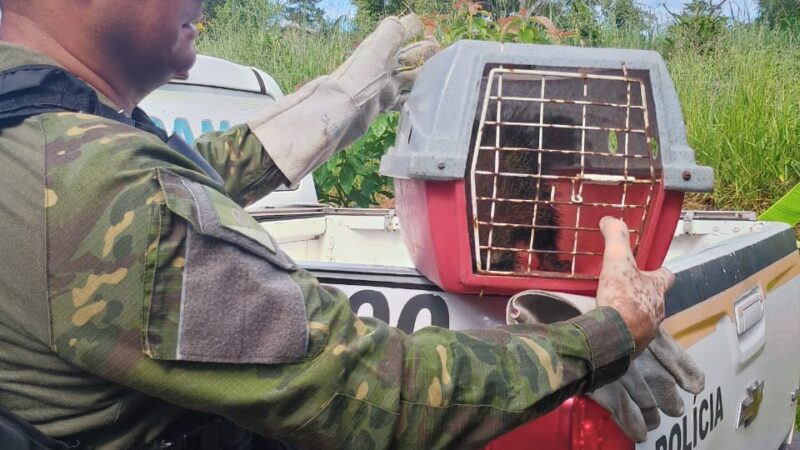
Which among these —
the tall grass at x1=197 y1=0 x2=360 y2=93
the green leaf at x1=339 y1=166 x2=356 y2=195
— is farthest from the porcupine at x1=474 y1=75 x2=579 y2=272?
the tall grass at x1=197 y1=0 x2=360 y2=93

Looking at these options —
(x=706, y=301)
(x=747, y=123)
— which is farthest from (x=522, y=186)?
(x=747, y=123)

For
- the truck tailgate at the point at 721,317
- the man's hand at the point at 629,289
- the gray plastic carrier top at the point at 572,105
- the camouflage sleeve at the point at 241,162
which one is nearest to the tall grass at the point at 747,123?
the truck tailgate at the point at 721,317

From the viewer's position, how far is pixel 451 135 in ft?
4.76

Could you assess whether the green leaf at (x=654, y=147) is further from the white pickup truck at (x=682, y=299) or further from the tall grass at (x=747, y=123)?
the tall grass at (x=747, y=123)

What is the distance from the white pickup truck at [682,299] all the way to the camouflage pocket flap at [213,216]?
1.81ft

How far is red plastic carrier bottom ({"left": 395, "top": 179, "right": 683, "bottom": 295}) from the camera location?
57.6 inches

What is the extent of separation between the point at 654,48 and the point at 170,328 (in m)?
8.15

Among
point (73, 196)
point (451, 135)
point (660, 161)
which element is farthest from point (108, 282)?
point (660, 161)

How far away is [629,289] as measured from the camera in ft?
4.42

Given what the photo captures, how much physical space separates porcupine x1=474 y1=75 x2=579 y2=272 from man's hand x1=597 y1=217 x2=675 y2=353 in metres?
0.12

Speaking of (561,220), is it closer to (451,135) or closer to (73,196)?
(451,135)

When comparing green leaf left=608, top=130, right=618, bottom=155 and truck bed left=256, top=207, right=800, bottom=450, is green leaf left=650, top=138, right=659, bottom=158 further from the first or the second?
truck bed left=256, top=207, right=800, bottom=450

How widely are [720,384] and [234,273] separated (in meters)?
1.31

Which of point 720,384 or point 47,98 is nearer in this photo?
point 47,98
